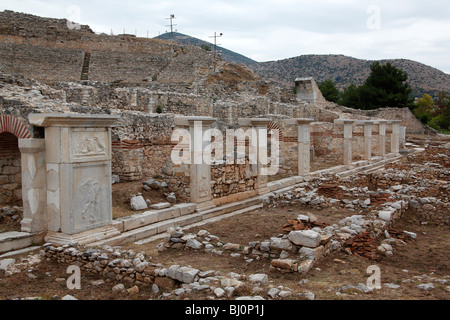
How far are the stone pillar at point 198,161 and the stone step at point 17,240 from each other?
10.7 feet

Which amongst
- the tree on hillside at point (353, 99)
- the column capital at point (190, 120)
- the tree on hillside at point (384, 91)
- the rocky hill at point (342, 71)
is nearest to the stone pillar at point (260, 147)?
the column capital at point (190, 120)

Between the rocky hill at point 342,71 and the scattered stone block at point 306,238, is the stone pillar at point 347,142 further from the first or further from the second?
the rocky hill at point 342,71

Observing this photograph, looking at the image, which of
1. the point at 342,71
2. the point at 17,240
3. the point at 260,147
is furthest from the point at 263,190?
the point at 342,71

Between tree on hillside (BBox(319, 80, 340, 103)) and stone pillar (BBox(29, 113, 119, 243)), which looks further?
tree on hillside (BBox(319, 80, 340, 103))

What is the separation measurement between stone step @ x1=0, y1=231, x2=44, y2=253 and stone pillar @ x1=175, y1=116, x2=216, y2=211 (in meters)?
3.25

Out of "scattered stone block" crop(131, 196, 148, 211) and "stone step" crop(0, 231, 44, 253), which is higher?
"scattered stone block" crop(131, 196, 148, 211)

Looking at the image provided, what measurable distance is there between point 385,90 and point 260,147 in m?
32.6

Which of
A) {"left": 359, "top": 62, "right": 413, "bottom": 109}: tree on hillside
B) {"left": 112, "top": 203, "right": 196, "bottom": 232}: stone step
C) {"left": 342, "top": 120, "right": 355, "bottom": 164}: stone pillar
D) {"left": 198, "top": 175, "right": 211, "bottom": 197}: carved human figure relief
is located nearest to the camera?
{"left": 112, "top": 203, "right": 196, "bottom": 232}: stone step

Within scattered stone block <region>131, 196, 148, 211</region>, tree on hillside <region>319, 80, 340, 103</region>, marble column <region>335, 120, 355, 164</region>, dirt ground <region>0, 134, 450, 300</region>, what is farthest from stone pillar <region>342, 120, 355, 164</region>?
tree on hillside <region>319, 80, 340, 103</region>

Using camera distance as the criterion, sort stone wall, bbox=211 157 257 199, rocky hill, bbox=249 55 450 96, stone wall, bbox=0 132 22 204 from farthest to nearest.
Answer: rocky hill, bbox=249 55 450 96 → stone wall, bbox=211 157 257 199 → stone wall, bbox=0 132 22 204

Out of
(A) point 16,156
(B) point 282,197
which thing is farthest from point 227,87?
(A) point 16,156

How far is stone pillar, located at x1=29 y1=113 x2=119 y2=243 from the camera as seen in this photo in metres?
5.67

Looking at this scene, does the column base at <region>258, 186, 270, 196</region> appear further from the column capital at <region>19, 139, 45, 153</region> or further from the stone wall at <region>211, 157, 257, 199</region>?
the column capital at <region>19, 139, 45, 153</region>
